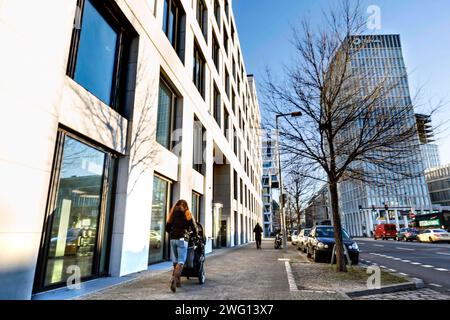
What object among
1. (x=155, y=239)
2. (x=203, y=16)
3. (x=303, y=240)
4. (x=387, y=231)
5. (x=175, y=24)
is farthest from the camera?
(x=387, y=231)

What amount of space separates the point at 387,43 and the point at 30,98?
12.5 m

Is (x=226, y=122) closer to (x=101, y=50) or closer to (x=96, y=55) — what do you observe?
(x=101, y=50)

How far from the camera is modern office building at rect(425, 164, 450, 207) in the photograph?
272 feet

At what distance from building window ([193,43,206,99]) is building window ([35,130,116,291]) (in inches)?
384

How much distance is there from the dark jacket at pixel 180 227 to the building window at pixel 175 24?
9.20 meters

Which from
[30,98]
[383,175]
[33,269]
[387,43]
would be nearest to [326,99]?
[383,175]

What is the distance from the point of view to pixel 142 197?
8.08m

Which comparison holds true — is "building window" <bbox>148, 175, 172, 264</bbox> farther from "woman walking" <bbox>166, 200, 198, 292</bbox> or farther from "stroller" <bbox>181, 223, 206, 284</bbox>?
"woman walking" <bbox>166, 200, 198, 292</bbox>

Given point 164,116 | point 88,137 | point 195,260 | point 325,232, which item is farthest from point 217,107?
point 195,260

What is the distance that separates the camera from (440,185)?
85688 millimetres

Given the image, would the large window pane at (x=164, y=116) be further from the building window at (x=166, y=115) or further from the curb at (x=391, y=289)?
the curb at (x=391, y=289)

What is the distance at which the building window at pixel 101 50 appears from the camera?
6250mm

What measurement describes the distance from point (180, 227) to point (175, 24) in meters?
10.9
